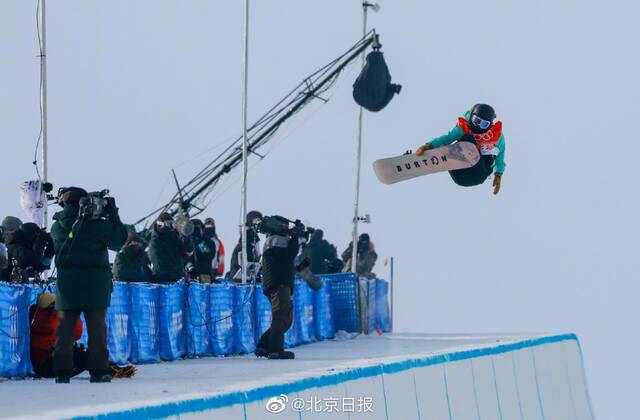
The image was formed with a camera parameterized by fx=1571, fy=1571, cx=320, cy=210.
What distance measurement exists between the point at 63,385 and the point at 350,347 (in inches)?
374

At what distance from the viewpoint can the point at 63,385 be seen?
45.5ft

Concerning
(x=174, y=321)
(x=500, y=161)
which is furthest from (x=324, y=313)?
(x=500, y=161)

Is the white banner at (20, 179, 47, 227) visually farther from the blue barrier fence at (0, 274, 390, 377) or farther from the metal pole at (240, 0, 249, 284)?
the metal pole at (240, 0, 249, 284)

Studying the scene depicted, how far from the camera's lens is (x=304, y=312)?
2489 centimetres

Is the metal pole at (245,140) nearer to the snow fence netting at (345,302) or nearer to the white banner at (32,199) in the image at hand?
the snow fence netting at (345,302)

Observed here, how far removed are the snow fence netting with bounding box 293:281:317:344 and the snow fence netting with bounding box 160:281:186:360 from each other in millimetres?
4474

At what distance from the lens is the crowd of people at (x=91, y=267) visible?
14273 mm

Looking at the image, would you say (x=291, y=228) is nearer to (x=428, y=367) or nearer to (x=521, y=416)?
(x=521, y=416)

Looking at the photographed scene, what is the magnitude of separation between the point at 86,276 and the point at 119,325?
3.34 metres

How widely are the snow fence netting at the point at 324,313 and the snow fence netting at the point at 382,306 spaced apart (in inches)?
104

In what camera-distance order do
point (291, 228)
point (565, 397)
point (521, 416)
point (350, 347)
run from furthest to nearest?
point (350, 347)
point (565, 397)
point (291, 228)
point (521, 416)

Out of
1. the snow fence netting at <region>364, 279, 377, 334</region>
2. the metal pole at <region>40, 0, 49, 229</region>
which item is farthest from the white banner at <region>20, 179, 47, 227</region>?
the snow fence netting at <region>364, 279, 377, 334</region>

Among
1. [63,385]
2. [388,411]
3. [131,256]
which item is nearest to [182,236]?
[131,256]

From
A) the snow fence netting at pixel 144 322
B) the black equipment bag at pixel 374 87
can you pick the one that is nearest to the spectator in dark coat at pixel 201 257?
the snow fence netting at pixel 144 322
